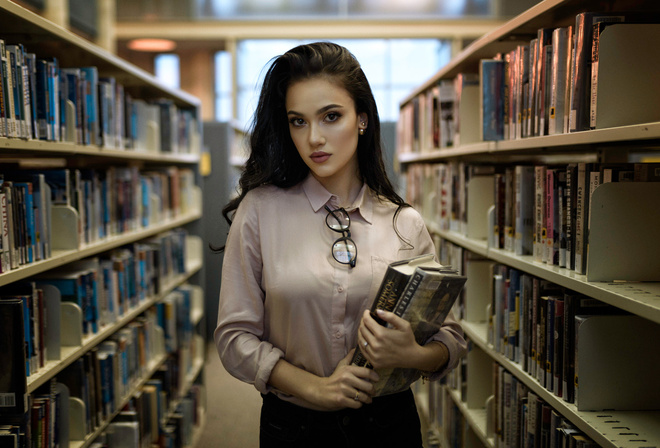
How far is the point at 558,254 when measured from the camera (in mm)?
1530

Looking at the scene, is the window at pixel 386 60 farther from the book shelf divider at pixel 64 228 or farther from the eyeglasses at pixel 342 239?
the eyeglasses at pixel 342 239

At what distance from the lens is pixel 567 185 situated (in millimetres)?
1484

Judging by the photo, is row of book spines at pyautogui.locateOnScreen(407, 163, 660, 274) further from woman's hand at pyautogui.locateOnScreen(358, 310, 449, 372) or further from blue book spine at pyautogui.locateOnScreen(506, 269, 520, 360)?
woman's hand at pyautogui.locateOnScreen(358, 310, 449, 372)

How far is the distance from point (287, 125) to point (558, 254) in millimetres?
785

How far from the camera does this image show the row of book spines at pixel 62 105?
150 centimetres

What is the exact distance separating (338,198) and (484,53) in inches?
41.8

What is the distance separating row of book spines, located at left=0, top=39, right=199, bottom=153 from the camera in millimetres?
1502

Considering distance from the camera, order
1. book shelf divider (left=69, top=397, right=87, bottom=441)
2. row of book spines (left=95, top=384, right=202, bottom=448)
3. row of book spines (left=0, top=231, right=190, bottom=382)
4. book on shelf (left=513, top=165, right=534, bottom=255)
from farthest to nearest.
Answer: row of book spines (left=95, top=384, right=202, bottom=448) < book shelf divider (left=69, top=397, right=87, bottom=441) < book on shelf (left=513, top=165, right=534, bottom=255) < row of book spines (left=0, top=231, right=190, bottom=382)

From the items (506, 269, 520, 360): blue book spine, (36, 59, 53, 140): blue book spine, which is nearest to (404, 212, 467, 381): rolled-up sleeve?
(506, 269, 520, 360): blue book spine

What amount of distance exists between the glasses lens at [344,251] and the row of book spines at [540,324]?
548 millimetres

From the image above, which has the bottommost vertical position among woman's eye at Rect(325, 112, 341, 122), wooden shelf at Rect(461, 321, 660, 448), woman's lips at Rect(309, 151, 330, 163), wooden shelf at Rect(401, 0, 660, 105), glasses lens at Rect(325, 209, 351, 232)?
wooden shelf at Rect(461, 321, 660, 448)

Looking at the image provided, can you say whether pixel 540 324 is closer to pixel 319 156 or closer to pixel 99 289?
pixel 319 156

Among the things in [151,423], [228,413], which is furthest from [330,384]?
[228,413]

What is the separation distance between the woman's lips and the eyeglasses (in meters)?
0.12
